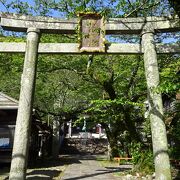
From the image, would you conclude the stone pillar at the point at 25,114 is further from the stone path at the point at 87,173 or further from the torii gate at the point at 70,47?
the stone path at the point at 87,173

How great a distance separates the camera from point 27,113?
986cm

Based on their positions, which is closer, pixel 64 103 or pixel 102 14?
pixel 102 14

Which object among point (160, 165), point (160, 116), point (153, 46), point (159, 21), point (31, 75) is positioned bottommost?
point (160, 165)

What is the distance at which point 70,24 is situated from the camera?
35.8 feet

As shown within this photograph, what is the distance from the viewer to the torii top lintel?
1066cm

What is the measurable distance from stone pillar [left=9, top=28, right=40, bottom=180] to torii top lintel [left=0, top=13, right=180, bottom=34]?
0.34 metres

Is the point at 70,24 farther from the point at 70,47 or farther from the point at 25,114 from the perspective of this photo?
the point at 25,114

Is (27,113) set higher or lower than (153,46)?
lower

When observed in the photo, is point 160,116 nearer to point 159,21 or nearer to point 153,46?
point 153,46

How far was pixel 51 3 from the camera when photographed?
1509cm

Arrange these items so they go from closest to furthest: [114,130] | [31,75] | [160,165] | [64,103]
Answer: [160,165]
[31,75]
[114,130]
[64,103]

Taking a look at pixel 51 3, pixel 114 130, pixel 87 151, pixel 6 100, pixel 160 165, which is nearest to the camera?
pixel 160 165

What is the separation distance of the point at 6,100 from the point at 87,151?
75.4 feet

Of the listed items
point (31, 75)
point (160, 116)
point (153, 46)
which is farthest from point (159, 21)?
point (31, 75)
